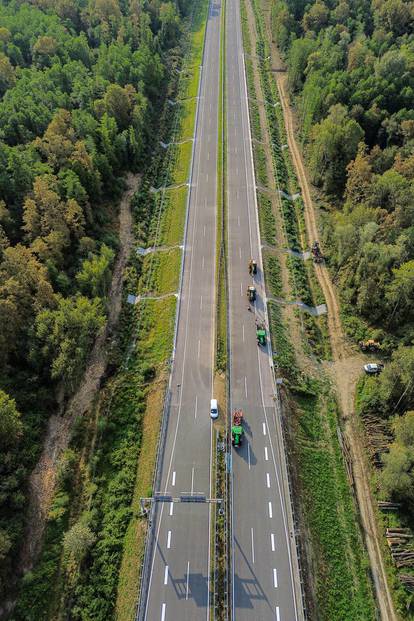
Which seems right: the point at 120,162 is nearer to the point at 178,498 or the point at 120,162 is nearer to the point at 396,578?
the point at 178,498

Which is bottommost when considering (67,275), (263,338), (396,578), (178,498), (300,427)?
(396,578)

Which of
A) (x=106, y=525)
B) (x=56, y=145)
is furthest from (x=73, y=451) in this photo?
(x=56, y=145)

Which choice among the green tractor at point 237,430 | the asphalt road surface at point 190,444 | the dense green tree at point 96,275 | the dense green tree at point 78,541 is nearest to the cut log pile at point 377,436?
the green tractor at point 237,430

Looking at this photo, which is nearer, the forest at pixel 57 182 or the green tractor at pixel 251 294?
the forest at pixel 57 182

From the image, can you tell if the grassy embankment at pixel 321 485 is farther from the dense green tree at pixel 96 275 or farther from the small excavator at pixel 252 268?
the dense green tree at pixel 96 275

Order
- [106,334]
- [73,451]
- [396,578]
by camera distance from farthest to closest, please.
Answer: [106,334], [73,451], [396,578]
